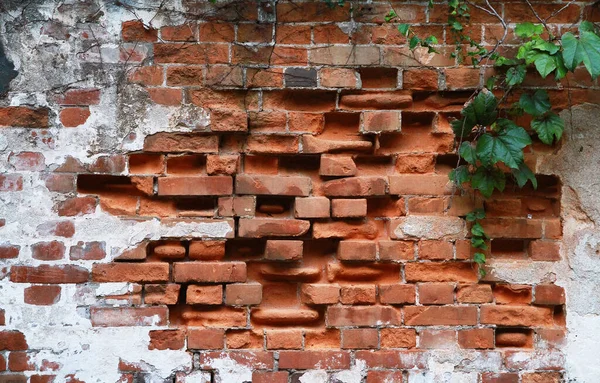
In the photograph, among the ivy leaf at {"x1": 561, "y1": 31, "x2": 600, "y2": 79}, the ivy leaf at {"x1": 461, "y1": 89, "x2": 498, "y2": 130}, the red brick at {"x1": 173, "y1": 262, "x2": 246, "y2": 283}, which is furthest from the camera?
the red brick at {"x1": 173, "y1": 262, "x2": 246, "y2": 283}

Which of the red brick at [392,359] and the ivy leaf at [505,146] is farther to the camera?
the red brick at [392,359]

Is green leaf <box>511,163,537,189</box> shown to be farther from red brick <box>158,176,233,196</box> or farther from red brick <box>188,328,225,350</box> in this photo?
red brick <box>188,328,225,350</box>

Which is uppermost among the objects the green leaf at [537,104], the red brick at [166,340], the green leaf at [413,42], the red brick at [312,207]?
the green leaf at [413,42]

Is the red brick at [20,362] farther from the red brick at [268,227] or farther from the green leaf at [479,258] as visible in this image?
the green leaf at [479,258]

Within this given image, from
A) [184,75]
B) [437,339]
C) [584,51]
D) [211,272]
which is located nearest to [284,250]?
[211,272]

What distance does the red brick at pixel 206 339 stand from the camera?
2.41m

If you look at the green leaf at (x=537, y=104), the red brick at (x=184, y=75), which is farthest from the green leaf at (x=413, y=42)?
the red brick at (x=184, y=75)

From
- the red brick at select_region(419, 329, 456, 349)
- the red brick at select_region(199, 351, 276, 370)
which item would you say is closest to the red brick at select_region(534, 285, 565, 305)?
the red brick at select_region(419, 329, 456, 349)

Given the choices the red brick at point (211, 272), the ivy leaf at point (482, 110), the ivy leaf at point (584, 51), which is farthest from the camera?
the red brick at point (211, 272)

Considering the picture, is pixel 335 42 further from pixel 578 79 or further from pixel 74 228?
pixel 74 228

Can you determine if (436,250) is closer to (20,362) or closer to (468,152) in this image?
(468,152)

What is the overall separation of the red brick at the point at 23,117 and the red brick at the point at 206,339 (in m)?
1.10

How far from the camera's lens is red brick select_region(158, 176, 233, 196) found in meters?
2.44

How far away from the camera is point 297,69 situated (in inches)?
96.5
